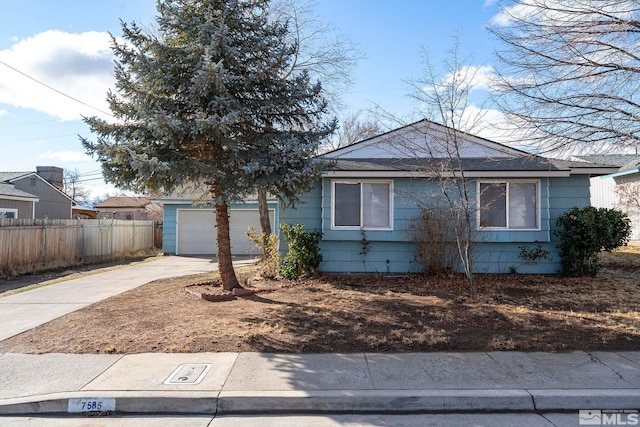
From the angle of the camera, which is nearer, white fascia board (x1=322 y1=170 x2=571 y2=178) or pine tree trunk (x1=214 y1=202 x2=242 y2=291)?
pine tree trunk (x1=214 y1=202 x2=242 y2=291)

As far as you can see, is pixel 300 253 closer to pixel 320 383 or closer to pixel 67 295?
pixel 67 295

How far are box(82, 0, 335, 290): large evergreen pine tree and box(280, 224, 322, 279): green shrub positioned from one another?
2237 mm

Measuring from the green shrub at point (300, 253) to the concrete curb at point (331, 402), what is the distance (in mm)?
6050

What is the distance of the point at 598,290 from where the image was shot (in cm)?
868

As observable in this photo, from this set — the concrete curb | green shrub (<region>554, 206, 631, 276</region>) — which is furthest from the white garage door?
the concrete curb

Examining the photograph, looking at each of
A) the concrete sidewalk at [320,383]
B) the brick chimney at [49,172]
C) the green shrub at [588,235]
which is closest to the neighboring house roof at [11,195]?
the brick chimney at [49,172]

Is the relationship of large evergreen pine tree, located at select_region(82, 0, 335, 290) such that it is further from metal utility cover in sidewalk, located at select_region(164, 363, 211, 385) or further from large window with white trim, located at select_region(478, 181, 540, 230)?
large window with white trim, located at select_region(478, 181, 540, 230)

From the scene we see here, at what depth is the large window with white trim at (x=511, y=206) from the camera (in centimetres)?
1029

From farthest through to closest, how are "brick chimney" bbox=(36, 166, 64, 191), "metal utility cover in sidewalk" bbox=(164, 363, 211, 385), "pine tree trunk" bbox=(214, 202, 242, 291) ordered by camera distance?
1. "brick chimney" bbox=(36, 166, 64, 191)
2. "pine tree trunk" bbox=(214, 202, 242, 291)
3. "metal utility cover in sidewalk" bbox=(164, 363, 211, 385)

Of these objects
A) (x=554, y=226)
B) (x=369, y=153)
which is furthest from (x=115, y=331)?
(x=554, y=226)

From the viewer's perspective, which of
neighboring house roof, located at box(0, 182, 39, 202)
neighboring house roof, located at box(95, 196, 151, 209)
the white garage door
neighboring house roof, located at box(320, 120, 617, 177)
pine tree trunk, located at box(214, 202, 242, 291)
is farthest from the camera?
neighboring house roof, located at box(95, 196, 151, 209)

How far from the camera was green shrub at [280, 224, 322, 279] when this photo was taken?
32.8 feet

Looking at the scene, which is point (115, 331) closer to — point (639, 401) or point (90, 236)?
point (639, 401)

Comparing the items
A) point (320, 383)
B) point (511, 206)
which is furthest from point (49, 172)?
point (320, 383)
